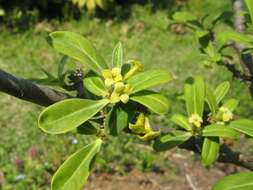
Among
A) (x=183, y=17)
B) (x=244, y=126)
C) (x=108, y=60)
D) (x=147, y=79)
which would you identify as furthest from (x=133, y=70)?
(x=108, y=60)

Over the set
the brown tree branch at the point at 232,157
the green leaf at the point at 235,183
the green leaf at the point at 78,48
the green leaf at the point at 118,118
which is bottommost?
the brown tree branch at the point at 232,157

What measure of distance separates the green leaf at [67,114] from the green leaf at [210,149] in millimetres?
274

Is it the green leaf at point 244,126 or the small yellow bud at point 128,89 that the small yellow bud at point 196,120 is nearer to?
the green leaf at point 244,126

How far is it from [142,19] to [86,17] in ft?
1.90

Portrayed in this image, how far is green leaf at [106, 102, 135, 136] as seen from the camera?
822 mm

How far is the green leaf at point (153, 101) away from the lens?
0.81 metres

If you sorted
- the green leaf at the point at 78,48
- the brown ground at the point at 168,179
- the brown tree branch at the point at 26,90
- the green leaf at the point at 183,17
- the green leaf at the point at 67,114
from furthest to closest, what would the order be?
the brown ground at the point at 168,179 < the green leaf at the point at 183,17 < the green leaf at the point at 78,48 < the green leaf at the point at 67,114 < the brown tree branch at the point at 26,90

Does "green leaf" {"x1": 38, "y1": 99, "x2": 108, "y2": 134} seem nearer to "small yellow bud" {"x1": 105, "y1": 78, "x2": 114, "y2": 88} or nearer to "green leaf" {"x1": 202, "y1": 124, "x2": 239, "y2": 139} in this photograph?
"small yellow bud" {"x1": 105, "y1": 78, "x2": 114, "y2": 88}

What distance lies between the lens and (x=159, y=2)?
5.80 meters

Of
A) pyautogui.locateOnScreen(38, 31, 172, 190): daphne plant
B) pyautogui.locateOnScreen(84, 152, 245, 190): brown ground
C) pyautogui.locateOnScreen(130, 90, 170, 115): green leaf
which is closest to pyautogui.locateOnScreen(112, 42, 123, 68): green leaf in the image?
pyautogui.locateOnScreen(38, 31, 172, 190): daphne plant

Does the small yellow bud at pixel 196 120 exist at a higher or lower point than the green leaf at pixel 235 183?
higher

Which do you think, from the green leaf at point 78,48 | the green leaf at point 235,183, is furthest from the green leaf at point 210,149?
the green leaf at point 78,48

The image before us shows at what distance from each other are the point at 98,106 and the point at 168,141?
20cm

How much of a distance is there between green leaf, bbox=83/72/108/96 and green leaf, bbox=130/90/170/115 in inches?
2.0
